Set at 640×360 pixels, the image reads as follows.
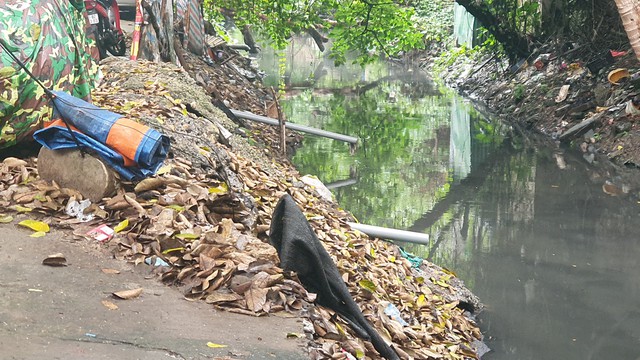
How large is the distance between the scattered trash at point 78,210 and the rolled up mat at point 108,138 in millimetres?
314

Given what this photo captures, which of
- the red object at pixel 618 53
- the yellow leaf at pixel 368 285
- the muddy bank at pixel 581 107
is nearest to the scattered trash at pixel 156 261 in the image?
the yellow leaf at pixel 368 285

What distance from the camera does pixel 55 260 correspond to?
4434mm

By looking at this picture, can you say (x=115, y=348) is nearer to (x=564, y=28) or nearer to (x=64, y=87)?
(x=64, y=87)

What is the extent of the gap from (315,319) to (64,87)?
3.17m

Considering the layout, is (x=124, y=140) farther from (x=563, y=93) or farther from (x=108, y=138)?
(x=563, y=93)

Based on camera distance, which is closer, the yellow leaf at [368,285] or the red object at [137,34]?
the yellow leaf at [368,285]

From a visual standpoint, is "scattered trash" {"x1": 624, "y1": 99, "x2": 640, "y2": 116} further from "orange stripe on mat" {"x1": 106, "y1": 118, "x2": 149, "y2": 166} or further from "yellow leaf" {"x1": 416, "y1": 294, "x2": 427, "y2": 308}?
"orange stripe on mat" {"x1": 106, "y1": 118, "x2": 149, "y2": 166}

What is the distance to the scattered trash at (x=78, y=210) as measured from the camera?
500 cm

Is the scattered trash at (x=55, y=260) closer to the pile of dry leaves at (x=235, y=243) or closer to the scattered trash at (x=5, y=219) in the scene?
the pile of dry leaves at (x=235, y=243)

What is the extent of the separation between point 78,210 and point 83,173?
236mm

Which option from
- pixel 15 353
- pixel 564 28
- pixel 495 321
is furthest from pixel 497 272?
pixel 564 28

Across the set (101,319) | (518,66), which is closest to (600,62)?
(518,66)

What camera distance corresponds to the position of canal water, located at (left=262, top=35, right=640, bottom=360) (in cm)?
763

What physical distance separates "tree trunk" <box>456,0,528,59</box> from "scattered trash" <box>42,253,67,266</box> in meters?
17.2
